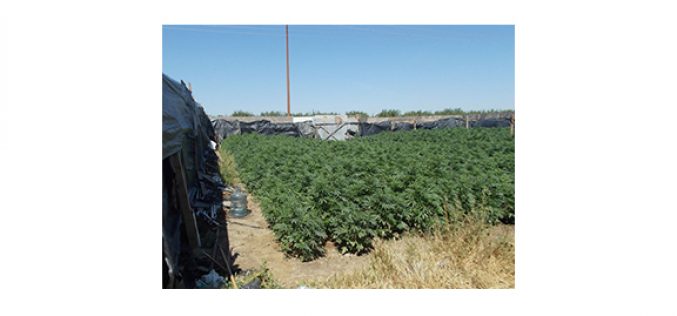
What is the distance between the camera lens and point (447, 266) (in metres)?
3.05

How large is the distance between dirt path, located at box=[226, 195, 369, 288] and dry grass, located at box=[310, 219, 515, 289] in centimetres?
53

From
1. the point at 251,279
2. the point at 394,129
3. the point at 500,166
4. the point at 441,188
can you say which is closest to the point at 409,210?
the point at 441,188

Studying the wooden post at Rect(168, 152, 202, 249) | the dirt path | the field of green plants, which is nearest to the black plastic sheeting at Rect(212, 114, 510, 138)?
the field of green plants

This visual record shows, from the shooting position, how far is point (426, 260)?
307 centimetres

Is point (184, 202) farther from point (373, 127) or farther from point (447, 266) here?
point (373, 127)

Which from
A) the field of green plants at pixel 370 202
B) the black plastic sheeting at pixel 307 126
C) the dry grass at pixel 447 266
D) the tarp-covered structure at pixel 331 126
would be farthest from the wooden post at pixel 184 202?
the black plastic sheeting at pixel 307 126

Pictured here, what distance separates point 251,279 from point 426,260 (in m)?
1.40

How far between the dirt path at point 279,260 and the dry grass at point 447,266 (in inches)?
20.9

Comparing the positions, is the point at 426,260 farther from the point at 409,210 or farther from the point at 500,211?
the point at 500,211

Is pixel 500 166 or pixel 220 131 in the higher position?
pixel 220 131

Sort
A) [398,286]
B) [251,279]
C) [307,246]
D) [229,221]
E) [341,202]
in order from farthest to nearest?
[229,221] < [341,202] < [307,246] < [251,279] < [398,286]

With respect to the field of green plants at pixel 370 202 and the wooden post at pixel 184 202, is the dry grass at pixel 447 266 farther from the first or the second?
the wooden post at pixel 184 202

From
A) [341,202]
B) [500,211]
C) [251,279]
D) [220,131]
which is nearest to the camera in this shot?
[251,279]

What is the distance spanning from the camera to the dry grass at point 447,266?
278 cm
